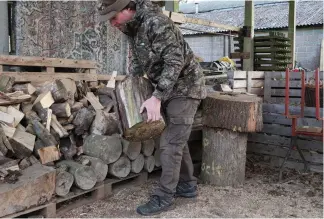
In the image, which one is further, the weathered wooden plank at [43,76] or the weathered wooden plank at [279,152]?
the weathered wooden plank at [279,152]

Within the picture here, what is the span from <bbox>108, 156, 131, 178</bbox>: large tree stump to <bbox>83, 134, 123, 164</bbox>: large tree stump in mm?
75

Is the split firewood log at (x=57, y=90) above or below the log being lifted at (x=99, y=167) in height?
above

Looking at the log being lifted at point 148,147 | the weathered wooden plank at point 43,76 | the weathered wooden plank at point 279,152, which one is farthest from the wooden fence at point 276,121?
the weathered wooden plank at point 43,76

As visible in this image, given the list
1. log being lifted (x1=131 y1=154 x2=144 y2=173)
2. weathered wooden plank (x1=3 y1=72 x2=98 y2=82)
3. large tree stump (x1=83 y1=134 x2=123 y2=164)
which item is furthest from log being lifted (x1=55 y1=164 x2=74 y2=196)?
weathered wooden plank (x1=3 y1=72 x2=98 y2=82)

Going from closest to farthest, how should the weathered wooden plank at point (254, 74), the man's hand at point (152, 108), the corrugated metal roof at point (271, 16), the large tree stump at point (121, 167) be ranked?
the man's hand at point (152, 108)
the large tree stump at point (121, 167)
the weathered wooden plank at point (254, 74)
the corrugated metal roof at point (271, 16)

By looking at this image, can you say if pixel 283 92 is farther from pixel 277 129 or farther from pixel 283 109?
pixel 277 129

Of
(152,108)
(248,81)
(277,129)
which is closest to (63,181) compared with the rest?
(152,108)

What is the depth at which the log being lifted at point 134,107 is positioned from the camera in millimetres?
3520

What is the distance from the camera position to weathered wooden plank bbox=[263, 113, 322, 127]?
5.14 metres

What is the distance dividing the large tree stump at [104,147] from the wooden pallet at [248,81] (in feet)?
7.71

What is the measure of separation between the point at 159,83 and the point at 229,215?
146cm

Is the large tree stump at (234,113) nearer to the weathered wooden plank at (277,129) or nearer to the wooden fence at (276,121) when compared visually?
the wooden fence at (276,121)

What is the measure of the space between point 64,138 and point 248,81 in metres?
3.04

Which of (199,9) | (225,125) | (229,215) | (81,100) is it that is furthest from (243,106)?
(199,9)
